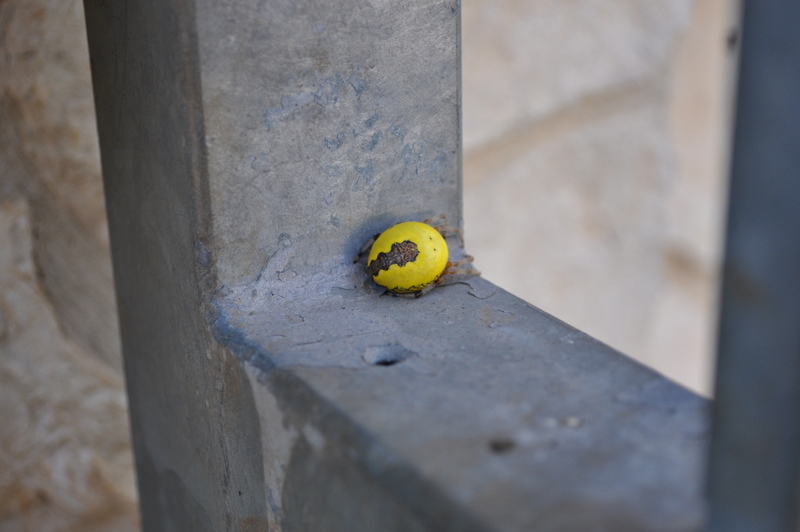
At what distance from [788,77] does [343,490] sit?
543 mm

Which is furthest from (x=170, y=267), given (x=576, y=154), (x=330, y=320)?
(x=576, y=154)

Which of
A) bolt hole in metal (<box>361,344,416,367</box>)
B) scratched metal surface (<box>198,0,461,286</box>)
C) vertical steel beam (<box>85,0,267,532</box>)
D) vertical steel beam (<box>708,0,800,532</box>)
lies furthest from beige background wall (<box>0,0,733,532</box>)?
vertical steel beam (<box>708,0,800,532</box>)

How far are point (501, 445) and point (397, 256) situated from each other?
0.35 meters

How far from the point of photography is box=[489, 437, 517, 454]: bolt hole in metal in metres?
0.73

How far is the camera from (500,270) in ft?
8.23

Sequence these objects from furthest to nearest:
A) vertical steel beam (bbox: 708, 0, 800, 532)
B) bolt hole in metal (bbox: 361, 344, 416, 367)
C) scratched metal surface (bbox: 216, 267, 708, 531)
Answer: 1. bolt hole in metal (bbox: 361, 344, 416, 367)
2. scratched metal surface (bbox: 216, 267, 708, 531)
3. vertical steel beam (bbox: 708, 0, 800, 532)

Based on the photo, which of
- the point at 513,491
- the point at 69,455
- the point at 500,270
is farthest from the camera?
the point at 500,270

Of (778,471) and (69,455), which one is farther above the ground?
(778,471)

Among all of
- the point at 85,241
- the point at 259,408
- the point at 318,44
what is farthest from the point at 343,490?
the point at 85,241

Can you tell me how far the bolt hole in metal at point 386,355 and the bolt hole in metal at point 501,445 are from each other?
19cm

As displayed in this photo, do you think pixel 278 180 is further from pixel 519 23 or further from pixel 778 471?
pixel 519 23

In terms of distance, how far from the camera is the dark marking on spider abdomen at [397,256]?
1.03 m

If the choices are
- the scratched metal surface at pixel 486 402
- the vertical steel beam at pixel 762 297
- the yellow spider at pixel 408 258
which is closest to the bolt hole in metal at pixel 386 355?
the scratched metal surface at pixel 486 402

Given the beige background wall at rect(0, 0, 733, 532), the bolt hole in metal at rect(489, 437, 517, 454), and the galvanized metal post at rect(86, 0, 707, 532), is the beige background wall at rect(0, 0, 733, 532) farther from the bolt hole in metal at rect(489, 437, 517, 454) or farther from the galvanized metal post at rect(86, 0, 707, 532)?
the bolt hole in metal at rect(489, 437, 517, 454)
